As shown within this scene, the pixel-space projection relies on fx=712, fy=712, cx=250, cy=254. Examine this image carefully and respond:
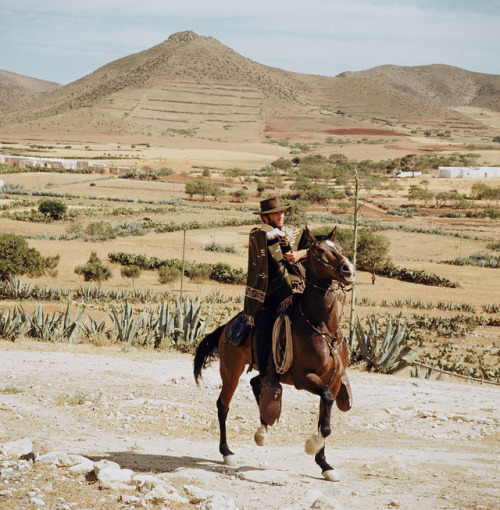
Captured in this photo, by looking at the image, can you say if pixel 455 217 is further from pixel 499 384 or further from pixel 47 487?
pixel 47 487

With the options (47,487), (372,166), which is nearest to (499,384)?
(47,487)

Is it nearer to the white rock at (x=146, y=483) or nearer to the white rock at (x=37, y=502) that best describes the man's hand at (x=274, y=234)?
the white rock at (x=146, y=483)

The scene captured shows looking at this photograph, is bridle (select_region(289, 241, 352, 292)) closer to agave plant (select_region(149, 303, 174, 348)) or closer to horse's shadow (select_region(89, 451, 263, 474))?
horse's shadow (select_region(89, 451, 263, 474))

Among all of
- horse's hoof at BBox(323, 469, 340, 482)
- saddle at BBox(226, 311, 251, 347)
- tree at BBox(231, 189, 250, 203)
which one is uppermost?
tree at BBox(231, 189, 250, 203)

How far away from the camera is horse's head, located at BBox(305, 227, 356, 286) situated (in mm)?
6648

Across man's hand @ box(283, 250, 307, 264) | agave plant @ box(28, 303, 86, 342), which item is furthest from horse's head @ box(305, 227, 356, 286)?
agave plant @ box(28, 303, 86, 342)

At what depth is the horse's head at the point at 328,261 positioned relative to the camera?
6.65 metres

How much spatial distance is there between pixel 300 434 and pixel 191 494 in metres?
3.45

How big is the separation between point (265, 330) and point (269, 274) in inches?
23.8

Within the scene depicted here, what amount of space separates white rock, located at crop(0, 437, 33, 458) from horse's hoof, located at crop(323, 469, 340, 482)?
2.95 metres

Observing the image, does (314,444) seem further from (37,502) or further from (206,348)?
(37,502)

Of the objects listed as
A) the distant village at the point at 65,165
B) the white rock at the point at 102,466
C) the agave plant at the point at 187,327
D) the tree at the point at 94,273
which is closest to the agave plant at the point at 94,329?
the agave plant at the point at 187,327

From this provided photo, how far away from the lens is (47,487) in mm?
6266

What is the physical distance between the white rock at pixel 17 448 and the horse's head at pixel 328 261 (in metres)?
3.35
